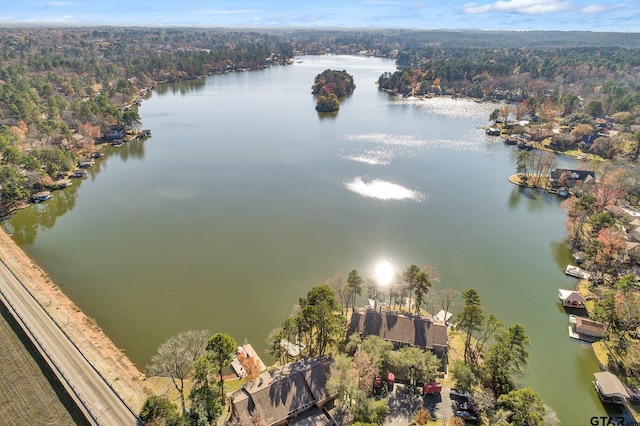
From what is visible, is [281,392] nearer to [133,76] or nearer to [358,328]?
[358,328]

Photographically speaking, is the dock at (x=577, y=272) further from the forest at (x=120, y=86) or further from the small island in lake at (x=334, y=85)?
the small island in lake at (x=334, y=85)

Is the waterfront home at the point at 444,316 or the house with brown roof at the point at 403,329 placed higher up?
the house with brown roof at the point at 403,329

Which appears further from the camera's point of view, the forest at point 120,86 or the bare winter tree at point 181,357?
the forest at point 120,86

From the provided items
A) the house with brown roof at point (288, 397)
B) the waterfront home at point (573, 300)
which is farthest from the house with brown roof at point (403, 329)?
the waterfront home at point (573, 300)

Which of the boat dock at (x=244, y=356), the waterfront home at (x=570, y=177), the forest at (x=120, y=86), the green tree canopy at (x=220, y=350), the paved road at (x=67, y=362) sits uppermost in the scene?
the forest at (x=120, y=86)

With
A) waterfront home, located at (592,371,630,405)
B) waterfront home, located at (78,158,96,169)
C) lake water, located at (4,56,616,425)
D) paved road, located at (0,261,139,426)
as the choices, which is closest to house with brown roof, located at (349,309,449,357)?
lake water, located at (4,56,616,425)

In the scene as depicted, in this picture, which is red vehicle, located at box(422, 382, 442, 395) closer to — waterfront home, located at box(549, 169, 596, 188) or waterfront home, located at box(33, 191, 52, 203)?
waterfront home, located at box(549, 169, 596, 188)

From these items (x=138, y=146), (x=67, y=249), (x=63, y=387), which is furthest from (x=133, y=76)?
(x=63, y=387)
